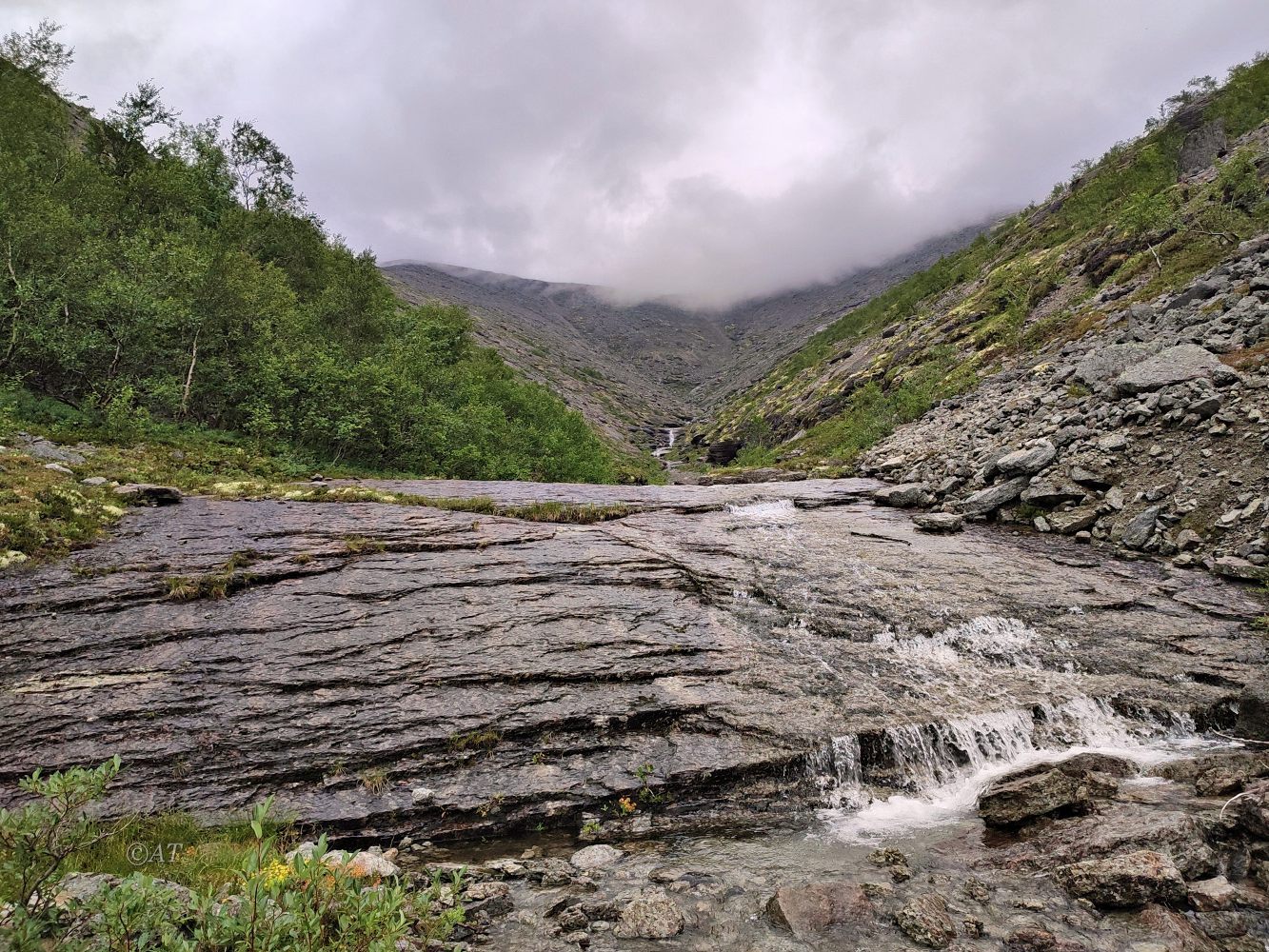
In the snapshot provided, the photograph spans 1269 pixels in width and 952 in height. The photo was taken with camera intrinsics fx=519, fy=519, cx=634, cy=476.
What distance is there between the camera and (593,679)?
11.7 m

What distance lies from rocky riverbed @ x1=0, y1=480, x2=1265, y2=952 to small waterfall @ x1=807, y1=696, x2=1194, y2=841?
0.17 ft

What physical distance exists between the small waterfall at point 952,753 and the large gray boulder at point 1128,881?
2.77 metres

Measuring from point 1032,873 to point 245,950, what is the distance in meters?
9.27

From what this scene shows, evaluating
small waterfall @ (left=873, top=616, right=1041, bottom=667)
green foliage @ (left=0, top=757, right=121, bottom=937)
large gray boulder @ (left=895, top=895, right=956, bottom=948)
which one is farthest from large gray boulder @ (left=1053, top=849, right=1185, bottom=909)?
green foliage @ (left=0, top=757, right=121, bottom=937)

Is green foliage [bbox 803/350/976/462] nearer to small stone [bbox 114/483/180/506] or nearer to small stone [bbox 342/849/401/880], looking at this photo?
small stone [bbox 114/483/180/506]

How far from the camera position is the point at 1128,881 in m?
6.36

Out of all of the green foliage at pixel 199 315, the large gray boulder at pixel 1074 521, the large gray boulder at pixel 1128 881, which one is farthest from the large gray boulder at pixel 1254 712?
the green foliage at pixel 199 315

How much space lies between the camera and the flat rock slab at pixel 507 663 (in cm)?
931

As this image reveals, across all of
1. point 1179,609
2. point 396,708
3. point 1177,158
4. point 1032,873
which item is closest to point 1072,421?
point 1179,609

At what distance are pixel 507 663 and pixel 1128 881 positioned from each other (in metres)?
10.6

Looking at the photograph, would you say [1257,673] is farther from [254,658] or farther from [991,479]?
[254,658]

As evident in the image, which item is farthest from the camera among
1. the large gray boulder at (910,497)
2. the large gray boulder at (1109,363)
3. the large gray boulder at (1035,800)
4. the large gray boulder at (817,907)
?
the large gray boulder at (910,497)

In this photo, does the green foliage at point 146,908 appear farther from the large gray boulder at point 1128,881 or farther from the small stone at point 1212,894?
the small stone at point 1212,894

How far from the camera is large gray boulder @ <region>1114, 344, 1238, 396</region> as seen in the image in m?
20.9
